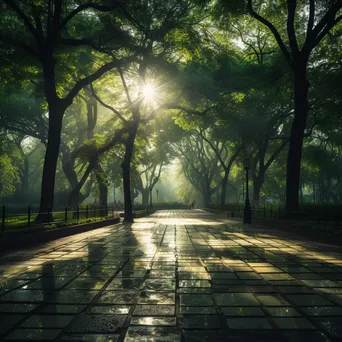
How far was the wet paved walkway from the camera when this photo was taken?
3.28m

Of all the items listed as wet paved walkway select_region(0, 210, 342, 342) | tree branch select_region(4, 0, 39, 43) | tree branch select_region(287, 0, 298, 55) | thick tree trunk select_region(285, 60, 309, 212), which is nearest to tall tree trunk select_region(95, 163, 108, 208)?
tree branch select_region(4, 0, 39, 43)

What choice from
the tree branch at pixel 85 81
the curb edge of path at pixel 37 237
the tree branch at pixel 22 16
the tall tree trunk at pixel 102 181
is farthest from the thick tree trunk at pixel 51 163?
the tall tree trunk at pixel 102 181

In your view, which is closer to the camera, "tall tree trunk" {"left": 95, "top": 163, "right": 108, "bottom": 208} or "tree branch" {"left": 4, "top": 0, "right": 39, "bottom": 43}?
"tree branch" {"left": 4, "top": 0, "right": 39, "bottom": 43}

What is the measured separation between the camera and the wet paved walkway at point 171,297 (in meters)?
3.28

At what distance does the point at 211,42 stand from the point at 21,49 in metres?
11.4

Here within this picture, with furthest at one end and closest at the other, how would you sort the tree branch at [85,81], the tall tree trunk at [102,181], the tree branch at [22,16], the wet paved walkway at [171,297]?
the tall tree trunk at [102,181]
the tree branch at [85,81]
the tree branch at [22,16]
the wet paved walkway at [171,297]

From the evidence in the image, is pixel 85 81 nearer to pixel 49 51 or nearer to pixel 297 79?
pixel 49 51

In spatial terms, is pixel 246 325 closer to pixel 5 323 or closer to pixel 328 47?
pixel 5 323

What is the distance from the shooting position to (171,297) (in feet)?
14.6

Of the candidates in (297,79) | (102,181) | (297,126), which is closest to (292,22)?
(297,79)

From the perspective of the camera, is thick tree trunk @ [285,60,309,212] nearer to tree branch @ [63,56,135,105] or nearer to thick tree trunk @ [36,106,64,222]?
tree branch @ [63,56,135,105]

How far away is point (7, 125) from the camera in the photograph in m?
33.2

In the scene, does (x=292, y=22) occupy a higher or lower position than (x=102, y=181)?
higher

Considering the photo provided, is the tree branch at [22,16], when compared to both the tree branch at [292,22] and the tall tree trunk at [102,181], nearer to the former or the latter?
the tall tree trunk at [102,181]
